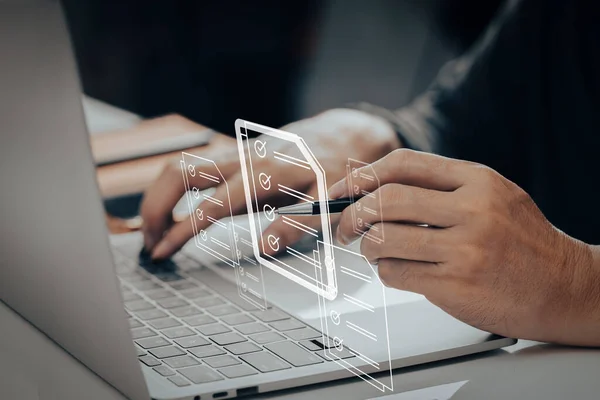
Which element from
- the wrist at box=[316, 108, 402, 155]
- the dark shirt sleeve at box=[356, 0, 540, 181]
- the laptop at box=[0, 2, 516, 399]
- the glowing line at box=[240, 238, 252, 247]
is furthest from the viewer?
the dark shirt sleeve at box=[356, 0, 540, 181]

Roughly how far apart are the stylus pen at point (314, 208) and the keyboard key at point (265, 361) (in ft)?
0.26

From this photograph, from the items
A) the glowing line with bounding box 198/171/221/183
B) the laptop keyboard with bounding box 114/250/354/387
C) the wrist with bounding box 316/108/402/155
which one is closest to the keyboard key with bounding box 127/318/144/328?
the laptop keyboard with bounding box 114/250/354/387

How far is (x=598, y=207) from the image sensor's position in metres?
0.65

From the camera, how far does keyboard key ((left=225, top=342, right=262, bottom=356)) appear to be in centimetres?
40

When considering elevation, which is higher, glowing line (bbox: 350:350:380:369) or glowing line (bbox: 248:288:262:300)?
glowing line (bbox: 248:288:262:300)

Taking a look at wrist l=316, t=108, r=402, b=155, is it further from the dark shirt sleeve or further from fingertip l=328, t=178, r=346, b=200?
fingertip l=328, t=178, r=346, b=200

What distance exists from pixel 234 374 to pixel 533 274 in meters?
0.17

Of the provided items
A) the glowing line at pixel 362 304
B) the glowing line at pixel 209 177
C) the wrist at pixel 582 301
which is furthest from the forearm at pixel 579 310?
the glowing line at pixel 209 177

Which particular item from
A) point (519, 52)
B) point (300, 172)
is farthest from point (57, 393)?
point (519, 52)

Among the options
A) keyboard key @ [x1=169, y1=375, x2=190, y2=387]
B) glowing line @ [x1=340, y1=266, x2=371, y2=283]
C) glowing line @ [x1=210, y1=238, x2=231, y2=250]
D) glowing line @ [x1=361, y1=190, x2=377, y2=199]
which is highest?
glowing line @ [x1=361, y1=190, x2=377, y2=199]

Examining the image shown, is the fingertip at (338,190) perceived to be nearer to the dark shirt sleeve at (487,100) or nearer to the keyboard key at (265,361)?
the keyboard key at (265,361)

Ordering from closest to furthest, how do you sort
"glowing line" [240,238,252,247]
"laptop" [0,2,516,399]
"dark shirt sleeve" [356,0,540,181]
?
"laptop" [0,2,516,399]
"glowing line" [240,238,252,247]
"dark shirt sleeve" [356,0,540,181]

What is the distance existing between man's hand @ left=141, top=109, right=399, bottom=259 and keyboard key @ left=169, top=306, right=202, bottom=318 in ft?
0.16

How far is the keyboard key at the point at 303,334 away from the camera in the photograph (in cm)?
39
